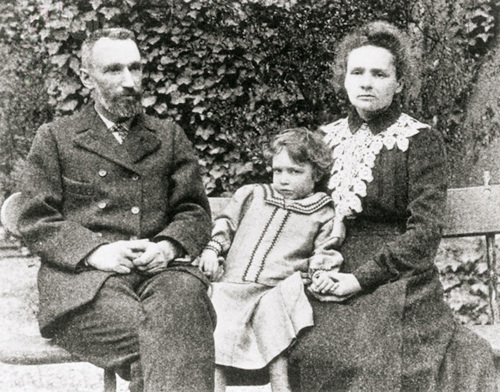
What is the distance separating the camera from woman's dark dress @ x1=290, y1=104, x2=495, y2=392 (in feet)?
11.3

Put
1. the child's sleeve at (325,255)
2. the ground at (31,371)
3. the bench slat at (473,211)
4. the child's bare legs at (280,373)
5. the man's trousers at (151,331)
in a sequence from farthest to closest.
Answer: the ground at (31,371), the bench slat at (473,211), the child's sleeve at (325,255), the child's bare legs at (280,373), the man's trousers at (151,331)

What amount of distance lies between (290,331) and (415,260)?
2.16 ft

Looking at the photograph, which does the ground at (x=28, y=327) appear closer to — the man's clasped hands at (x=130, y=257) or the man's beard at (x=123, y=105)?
the man's clasped hands at (x=130, y=257)

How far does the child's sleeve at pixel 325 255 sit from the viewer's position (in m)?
3.79

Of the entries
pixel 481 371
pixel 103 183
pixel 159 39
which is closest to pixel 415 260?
pixel 481 371

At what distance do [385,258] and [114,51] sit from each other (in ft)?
5.20

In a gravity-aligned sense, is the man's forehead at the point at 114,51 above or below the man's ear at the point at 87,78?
above

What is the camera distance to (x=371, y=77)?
3.85m

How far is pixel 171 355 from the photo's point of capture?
3.24 m

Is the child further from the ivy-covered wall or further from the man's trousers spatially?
the ivy-covered wall

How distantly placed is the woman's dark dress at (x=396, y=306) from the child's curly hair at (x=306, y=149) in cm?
21

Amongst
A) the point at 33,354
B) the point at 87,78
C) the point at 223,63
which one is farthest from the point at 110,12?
the point at 33,354

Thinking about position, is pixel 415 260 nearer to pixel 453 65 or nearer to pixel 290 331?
pixel 290 331

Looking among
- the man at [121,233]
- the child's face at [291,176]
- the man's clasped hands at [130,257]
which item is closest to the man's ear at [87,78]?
the man at [121,233]
